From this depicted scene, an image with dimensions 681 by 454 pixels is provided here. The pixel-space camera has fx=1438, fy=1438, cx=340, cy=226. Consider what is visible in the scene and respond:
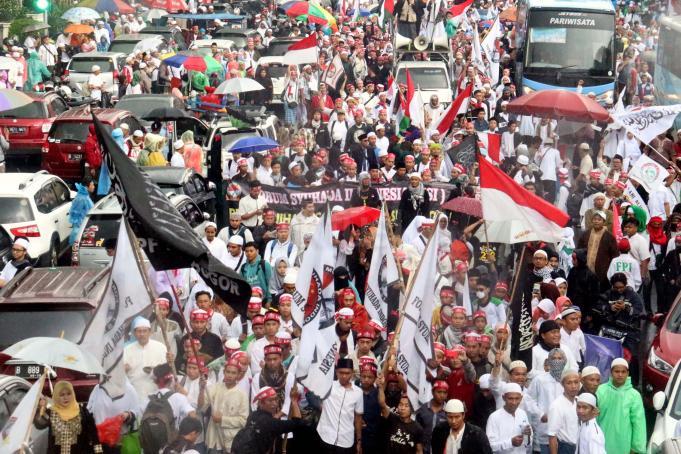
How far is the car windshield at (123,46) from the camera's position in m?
37.4

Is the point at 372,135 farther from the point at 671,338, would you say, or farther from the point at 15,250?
the point at 671,338

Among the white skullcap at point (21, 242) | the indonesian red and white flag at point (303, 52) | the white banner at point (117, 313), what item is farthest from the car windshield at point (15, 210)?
the indonesian red and white flag at point (303, 52)

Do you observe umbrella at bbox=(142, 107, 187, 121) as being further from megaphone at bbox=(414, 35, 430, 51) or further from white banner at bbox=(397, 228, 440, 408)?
white banner at bbox=(397, 228, 440, 408)

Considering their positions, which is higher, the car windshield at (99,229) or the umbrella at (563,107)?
the umbrella at (563,107)

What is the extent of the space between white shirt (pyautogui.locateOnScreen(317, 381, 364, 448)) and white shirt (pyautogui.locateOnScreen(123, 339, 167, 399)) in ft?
5.42

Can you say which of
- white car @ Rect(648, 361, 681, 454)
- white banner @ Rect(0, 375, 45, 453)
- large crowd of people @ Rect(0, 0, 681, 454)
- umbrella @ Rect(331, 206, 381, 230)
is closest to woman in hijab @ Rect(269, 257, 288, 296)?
large crowd of people @ Rect(0, 0, 681, 454)

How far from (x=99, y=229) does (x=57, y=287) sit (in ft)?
12.3

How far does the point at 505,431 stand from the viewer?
1111cm

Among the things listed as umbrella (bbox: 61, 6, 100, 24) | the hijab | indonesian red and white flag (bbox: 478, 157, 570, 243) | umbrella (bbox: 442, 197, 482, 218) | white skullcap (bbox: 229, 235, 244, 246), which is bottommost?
umbrella (bbox: 61, 6, 100, 24)

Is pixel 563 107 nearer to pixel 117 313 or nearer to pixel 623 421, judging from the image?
pixel 623 421

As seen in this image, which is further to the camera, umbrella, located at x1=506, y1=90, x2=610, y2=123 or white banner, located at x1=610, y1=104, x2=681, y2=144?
umbrella, located at x1=506, y1=90, x2=610, y2=123

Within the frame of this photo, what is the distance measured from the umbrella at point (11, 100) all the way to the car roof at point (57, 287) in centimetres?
995

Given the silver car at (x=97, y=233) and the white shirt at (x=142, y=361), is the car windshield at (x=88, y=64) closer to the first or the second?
the silver car at (x=97, y=233)

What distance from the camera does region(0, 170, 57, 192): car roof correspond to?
61.5 ft
